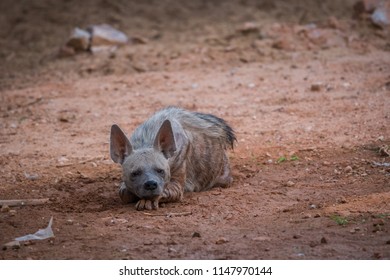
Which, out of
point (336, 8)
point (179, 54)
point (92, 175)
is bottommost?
point (92, 175)

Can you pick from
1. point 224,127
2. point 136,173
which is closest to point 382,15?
point 224,127

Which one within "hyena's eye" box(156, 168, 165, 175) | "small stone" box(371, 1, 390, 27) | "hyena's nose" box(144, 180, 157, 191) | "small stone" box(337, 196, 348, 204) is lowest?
"hyena's nose" box(144, 180, 157, 191)

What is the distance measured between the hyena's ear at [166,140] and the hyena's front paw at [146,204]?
56cm

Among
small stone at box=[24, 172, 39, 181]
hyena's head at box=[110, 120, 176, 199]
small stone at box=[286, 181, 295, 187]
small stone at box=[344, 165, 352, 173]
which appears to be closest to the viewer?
hyena's head at box=[110, 120, 176, 199]

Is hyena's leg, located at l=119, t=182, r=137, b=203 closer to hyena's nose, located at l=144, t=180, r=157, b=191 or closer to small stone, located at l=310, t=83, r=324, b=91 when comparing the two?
hyena's nose, located at l=144, t=180, r=157, b=191

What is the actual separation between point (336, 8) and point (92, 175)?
27.7ft

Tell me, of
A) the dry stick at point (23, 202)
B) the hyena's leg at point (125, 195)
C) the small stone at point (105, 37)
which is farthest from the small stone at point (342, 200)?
the small stone at point (105, 37)

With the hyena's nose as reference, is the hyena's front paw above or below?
below

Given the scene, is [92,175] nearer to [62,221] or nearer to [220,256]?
[62,221]

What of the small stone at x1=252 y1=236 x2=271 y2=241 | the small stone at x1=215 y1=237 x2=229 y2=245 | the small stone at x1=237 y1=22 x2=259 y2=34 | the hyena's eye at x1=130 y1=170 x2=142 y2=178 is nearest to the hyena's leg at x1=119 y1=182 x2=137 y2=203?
the hyena's eye at x1=130 y1=170 x2=142 y2=178

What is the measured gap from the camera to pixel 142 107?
1109 centimetres

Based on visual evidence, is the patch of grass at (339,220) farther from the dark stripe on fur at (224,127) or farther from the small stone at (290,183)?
the dark stripe on fur at (224,127)

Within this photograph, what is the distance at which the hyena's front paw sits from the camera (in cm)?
719

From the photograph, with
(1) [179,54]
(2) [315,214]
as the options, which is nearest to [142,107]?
(1) [179,54]
